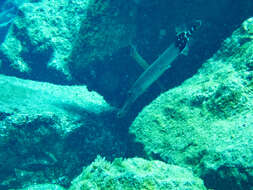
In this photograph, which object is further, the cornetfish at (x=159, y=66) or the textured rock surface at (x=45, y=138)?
the textured rock surface at (x=45, y=138)

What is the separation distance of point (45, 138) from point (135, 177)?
8.67 ft

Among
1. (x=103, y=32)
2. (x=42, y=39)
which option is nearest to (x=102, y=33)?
(x=103, y=32)

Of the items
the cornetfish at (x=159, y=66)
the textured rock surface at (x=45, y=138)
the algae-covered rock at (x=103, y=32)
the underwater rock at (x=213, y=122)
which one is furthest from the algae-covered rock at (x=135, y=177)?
the algae-covered rock at (x=103, y=32)

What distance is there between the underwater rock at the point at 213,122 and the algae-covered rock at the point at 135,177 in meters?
0.38

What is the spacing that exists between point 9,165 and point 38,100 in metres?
1.48

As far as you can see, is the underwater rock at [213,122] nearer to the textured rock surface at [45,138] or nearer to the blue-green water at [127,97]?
the blue-green water at [127,97]

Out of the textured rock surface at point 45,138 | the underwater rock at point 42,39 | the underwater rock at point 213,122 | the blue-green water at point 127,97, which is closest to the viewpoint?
the underwater rock at point 213,122

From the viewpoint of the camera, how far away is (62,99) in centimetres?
547

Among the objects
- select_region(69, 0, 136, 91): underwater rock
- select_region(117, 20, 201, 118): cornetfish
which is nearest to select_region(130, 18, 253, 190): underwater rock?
select_region(117, 20, 201, 118): cornetfish

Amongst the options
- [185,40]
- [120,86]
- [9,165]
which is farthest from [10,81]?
[185,40]

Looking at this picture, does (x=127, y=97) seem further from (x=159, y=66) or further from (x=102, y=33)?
(x=102, y=33)

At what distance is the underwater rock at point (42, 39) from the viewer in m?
6.41

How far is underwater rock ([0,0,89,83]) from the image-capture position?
6414 millimetres

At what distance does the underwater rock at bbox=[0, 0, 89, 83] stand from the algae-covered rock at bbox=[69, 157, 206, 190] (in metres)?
4.46
